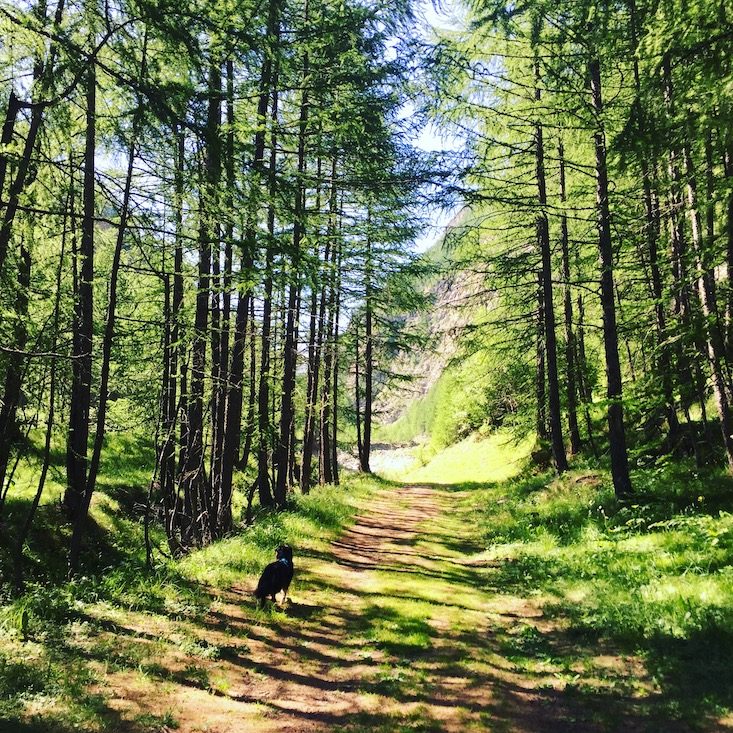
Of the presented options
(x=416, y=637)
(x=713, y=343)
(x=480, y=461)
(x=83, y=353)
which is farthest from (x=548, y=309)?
(x=480, y=461)

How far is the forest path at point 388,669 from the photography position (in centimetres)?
490

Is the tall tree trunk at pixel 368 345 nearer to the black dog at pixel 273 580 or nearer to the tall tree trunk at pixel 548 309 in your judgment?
the tall tree trunk at pixel 548 309

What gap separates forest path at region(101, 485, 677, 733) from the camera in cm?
490

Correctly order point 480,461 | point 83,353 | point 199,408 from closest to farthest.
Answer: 1. point 83,353
2. point 199,408
3. point 480,461

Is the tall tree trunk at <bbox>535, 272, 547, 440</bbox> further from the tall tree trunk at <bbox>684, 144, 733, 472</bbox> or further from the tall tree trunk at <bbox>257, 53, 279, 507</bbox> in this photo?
the tall tree trunk at <bbox>257, 53, 279, 507</bbox>

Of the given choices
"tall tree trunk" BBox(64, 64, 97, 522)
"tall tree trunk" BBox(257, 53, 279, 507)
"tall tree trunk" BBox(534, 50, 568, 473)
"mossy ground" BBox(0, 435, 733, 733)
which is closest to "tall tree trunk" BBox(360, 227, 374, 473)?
"tall tree trunk" BBox(257, 53, 279, 507)

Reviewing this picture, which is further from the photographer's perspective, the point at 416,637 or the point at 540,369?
the point at 540,369

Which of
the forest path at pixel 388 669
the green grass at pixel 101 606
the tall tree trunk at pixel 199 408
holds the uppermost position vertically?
the tall tree trunk at pixel 199 408

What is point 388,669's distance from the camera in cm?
608

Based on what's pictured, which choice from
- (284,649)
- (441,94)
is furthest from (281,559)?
(441,94)

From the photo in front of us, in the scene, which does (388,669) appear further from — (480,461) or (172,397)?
(480,461)

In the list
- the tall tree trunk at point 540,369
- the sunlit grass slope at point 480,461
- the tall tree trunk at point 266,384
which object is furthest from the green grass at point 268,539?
the sunlit grass slope at point 480,461

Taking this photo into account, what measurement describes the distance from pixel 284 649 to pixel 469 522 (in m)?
9.67

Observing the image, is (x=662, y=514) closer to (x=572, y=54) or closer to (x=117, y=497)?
(x=572, y=54)
